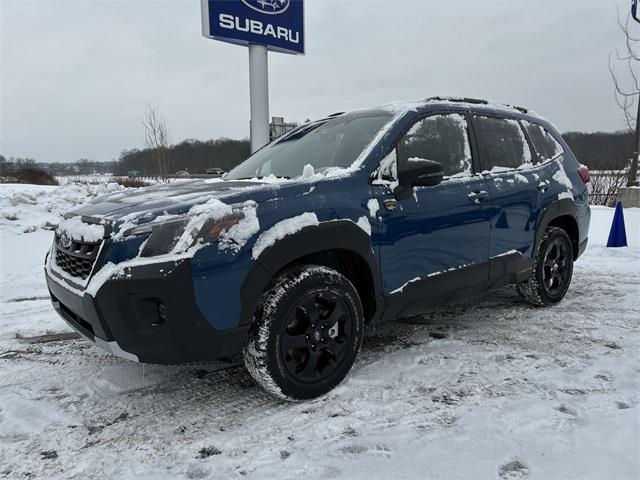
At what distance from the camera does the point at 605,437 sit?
Answer: 2195mm

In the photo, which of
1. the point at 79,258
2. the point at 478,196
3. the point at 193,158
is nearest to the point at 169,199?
the point at 79,258

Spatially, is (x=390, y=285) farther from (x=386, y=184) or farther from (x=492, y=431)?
(x=492, y=431)

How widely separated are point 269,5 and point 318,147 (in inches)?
315

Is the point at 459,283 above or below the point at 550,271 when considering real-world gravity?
above

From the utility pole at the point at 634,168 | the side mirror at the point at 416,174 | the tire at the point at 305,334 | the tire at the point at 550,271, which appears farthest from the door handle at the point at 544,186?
the utility pole at the point at 634,168

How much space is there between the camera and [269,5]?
998 centimetres

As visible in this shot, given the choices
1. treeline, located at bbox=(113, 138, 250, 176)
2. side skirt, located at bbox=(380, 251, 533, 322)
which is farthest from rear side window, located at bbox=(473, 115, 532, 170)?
treeline, located at bbox=(113, 138, 250, 176)

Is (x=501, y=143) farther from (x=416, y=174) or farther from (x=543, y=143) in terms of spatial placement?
(x=416, y=174)

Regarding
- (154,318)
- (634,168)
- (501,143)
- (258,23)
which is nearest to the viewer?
(154,318)

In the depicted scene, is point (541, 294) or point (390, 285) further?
point (541, 294)

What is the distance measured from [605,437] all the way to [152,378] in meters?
2.55

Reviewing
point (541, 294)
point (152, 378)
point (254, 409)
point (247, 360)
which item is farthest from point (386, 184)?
point (541, 294)

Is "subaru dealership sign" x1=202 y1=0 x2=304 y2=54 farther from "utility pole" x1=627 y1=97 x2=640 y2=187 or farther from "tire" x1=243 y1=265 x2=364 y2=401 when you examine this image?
"utility pole" x1=627 y1=97 x2=640 y2=187

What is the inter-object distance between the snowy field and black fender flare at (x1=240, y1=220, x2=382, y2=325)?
60cm
